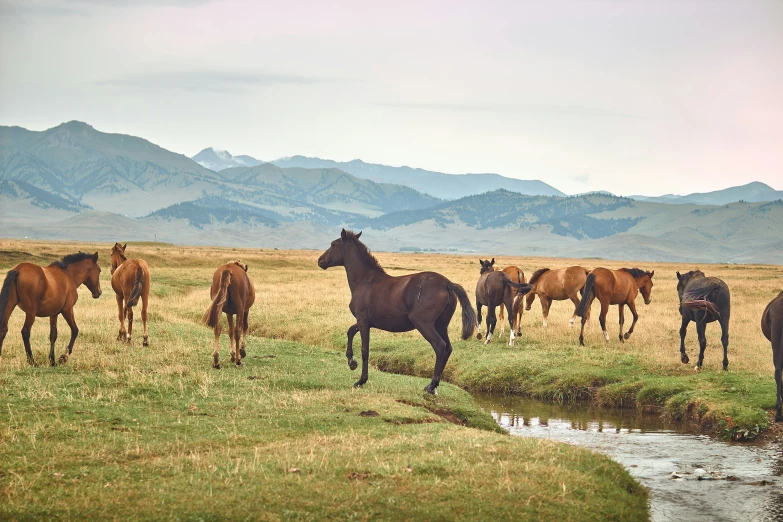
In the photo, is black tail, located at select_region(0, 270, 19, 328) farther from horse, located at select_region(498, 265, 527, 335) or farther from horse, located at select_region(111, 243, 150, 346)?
horse, located at select_region(498, 265, 527, 335)

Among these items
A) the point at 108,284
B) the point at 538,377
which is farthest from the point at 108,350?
the point at 108,284

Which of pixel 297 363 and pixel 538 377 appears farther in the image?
pixel 538 377

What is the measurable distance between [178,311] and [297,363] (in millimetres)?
15004

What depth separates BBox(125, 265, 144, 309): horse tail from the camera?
21156mm

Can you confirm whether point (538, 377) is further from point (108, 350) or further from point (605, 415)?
point (108, 350)

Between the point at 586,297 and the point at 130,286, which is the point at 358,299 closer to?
the point at 130,286

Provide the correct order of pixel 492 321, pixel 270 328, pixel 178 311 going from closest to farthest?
pixel 492 321 → pixel 270 328 → pixel 178 311

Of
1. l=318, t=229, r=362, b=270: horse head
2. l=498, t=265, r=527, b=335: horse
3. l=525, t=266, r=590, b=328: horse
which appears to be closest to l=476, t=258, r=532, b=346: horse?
l=498, t=265, r=527, b=335: horse

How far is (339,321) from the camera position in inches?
1222

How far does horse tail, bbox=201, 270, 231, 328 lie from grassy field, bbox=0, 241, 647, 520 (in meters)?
1.20

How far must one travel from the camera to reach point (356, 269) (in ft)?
57.6

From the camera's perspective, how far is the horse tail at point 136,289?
21156 mm

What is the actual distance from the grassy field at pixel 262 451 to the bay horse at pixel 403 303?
124 cm

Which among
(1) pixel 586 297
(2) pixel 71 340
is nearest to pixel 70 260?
(2) pixel 71 340
